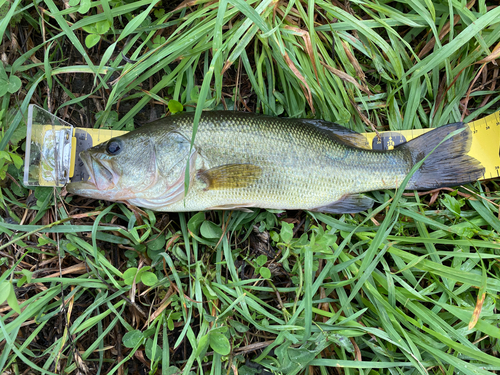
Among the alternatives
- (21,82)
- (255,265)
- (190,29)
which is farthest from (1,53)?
(255,265)

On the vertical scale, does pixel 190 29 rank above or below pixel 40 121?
above

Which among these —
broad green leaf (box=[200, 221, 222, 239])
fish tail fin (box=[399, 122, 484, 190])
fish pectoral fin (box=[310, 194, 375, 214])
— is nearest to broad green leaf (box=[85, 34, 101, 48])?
broad green leaf (box=[200, 221, 222, 239])

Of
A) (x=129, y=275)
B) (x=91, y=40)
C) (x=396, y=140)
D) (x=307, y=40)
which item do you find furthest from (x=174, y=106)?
(x=396, y=140)

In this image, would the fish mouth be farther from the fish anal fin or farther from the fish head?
the fish anal fin

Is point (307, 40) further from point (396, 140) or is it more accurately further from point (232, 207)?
point (232, 207)

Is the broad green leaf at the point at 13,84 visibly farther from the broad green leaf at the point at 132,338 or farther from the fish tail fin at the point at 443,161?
the fish tail fin at the point at 443,161

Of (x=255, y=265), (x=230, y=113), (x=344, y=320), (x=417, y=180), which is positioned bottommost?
(x=344, y=320)

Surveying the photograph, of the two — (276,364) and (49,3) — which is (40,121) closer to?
(49,3)
